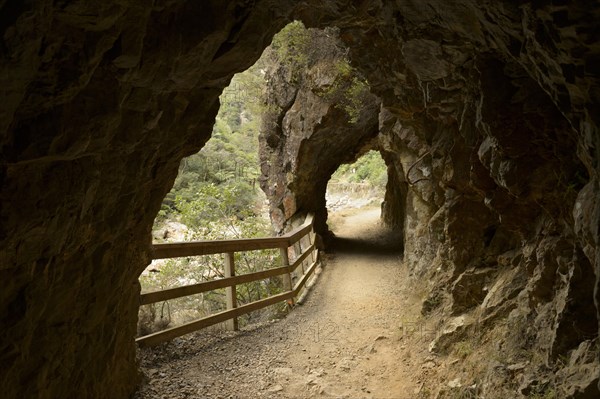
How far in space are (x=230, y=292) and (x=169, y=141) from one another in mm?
2915

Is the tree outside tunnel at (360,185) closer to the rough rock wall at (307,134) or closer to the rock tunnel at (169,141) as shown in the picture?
the rough rock wall at (307,134)

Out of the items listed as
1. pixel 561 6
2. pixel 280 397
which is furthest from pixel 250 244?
pixel 561 6

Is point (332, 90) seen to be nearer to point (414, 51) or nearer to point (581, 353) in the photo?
point (414, 51)

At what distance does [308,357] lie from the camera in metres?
5.42

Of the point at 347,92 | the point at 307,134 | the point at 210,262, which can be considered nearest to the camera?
the point at 210,262

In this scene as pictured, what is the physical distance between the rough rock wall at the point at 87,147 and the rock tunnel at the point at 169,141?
0.01 meters

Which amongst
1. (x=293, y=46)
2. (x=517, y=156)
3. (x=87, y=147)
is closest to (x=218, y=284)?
(x=87, y=147)

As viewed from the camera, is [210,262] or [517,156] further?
[210,262]

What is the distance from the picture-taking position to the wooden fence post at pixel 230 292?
5.66 metres

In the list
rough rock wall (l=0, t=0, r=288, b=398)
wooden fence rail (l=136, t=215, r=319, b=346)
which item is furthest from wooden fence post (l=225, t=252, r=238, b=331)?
rough rock wall (l=0, t=0, r=288, b=398)

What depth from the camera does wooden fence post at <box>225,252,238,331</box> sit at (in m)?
5.66

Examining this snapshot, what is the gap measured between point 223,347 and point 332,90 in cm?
815

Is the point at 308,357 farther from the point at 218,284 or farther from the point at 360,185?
the point at 360,185

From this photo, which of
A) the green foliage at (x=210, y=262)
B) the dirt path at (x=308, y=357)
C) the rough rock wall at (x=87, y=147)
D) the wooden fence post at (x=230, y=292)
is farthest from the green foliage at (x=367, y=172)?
the rough rock wall at (x=87, y=147)
